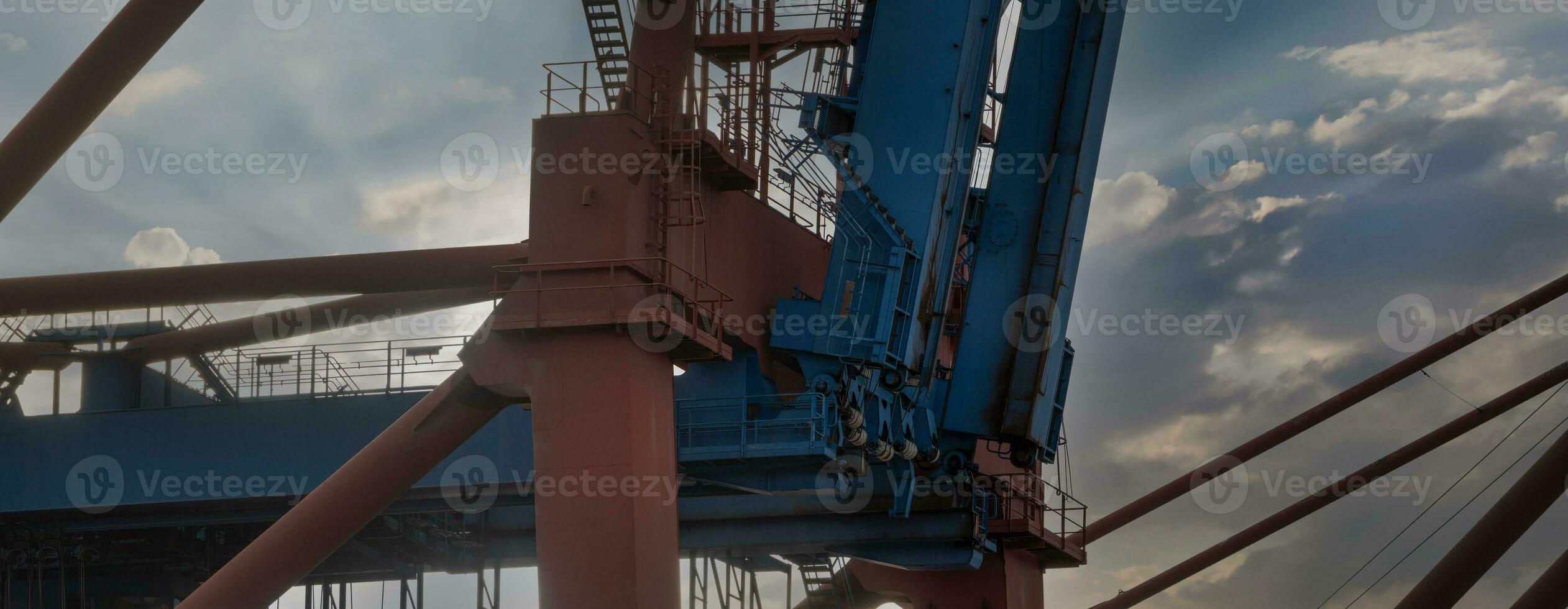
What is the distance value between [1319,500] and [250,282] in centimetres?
2145

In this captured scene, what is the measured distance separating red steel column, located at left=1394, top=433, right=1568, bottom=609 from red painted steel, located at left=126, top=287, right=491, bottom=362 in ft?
63.4

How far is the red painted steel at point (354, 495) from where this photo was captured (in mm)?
18719

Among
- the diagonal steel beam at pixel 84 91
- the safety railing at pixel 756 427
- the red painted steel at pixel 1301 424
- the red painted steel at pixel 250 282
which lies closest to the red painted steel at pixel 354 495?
the red painted steel at pixel 250 282

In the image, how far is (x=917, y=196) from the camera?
22.7 m

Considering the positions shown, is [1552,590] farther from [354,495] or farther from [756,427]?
[354,495]

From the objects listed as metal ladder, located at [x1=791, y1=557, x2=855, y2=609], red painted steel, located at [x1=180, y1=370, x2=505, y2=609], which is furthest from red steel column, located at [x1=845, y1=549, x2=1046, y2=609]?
red painted steel, located at [x1=180, y1=370, x2=505, y2=609]

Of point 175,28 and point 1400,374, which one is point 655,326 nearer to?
point 175,28

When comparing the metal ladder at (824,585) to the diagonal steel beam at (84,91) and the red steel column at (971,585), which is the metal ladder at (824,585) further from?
the diagonal steel beam at (84,91)

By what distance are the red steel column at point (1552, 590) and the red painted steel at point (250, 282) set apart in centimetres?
1503

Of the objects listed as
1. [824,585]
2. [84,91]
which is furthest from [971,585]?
[84,91]

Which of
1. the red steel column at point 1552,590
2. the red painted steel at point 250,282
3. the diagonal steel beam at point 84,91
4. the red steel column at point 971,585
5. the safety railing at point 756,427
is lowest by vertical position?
the red steel column at point 1552,590

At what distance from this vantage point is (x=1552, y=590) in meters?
19.3

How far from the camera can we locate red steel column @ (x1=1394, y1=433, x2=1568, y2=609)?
17984 mm

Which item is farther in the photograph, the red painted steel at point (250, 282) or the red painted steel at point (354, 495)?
the red painted steel at point (250, 282)
